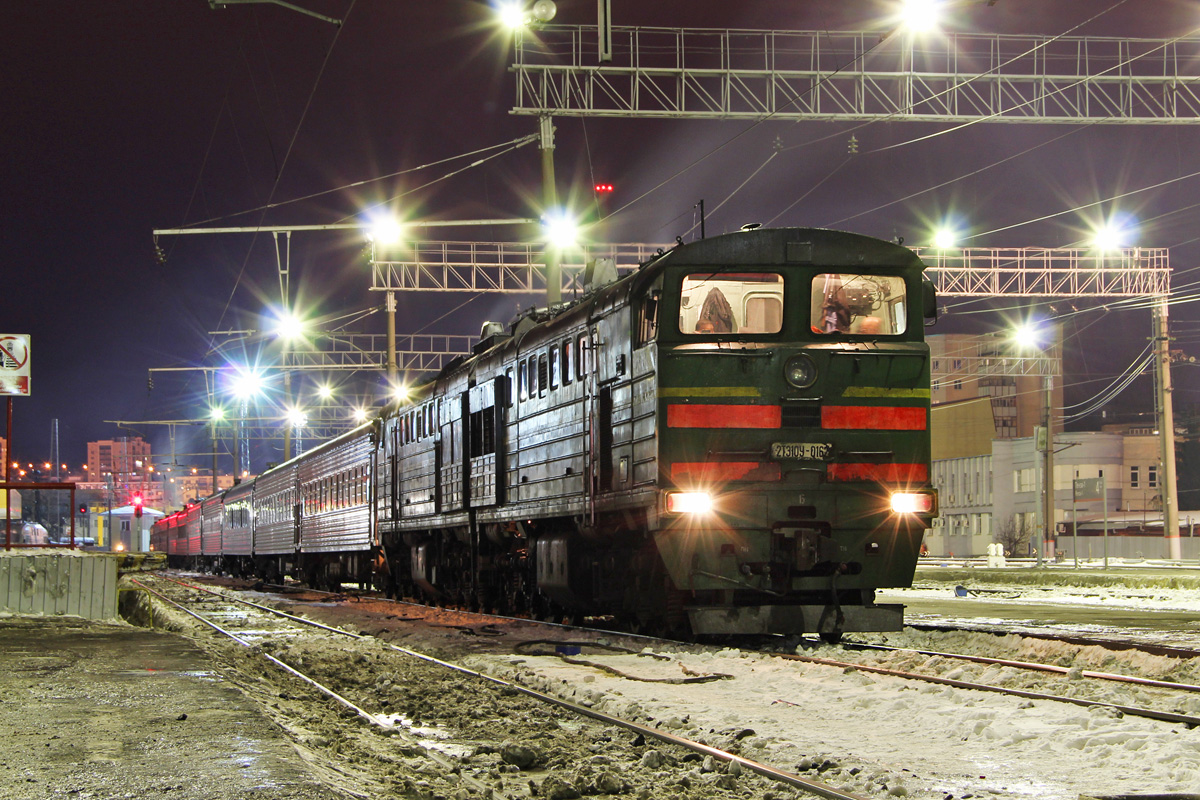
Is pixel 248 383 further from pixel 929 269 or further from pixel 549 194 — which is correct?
pixel 549 194

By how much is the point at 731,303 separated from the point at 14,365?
559 inches

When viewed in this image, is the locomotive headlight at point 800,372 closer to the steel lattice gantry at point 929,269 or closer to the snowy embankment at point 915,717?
the snowy embankment at point 915,717

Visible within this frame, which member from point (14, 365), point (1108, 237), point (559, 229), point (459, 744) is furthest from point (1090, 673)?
point (1108, 237)

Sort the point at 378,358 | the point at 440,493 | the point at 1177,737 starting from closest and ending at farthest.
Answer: the point at 1177,737, the point at 440,493, the point at 378,358

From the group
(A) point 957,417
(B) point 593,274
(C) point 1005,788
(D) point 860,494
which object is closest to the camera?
(C) point 1005,788

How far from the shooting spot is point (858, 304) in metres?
13.1

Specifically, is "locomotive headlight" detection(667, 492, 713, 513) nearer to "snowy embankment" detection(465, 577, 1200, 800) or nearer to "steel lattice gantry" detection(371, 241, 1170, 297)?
"snowy embankment" detection(465, 577, 1200, 800)

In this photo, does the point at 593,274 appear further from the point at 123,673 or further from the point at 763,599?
the point at 123,673

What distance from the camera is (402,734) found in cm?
891

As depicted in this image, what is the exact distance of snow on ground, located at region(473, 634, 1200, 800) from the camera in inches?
265

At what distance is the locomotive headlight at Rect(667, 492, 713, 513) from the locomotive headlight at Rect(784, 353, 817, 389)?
146 cm

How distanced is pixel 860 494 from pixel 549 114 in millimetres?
13484

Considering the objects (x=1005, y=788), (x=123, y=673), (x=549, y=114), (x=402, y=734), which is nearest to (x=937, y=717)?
(x=1005, y=788)

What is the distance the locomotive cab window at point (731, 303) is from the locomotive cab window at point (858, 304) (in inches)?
16.4
